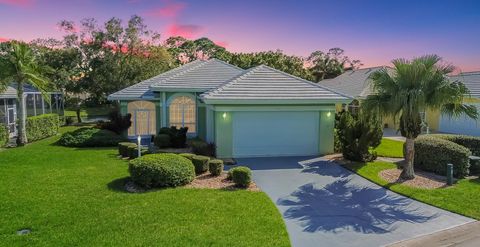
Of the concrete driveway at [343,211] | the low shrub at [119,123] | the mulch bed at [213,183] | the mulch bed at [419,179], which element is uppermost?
the low shrub at [119,123]

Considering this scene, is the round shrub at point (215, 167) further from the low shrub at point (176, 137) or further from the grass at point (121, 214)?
the low shrub at point (176, 137)

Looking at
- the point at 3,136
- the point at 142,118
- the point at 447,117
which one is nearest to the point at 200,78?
the point at 142,118

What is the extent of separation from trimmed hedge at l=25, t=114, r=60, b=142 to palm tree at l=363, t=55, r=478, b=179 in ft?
70.9

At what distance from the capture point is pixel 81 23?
3672cm

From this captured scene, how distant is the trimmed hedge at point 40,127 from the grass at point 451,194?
21134mm

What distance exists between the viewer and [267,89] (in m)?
17.2

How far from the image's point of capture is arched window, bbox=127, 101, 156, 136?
24.7 meters

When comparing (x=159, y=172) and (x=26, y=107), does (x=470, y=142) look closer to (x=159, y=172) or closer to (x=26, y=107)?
(x=159, y=172)

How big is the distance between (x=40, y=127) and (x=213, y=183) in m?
18.0

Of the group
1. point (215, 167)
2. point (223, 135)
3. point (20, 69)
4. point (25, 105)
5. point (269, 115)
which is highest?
point (20, 69)

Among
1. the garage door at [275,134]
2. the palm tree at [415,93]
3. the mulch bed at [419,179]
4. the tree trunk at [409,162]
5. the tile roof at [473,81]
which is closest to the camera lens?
the palm tree at [415,93]

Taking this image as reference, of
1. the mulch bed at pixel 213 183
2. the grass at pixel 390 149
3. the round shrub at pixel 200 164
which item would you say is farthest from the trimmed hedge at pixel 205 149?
the grass at pixel 390 149

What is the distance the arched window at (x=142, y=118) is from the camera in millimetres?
24734

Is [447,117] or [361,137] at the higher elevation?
[447,117]
